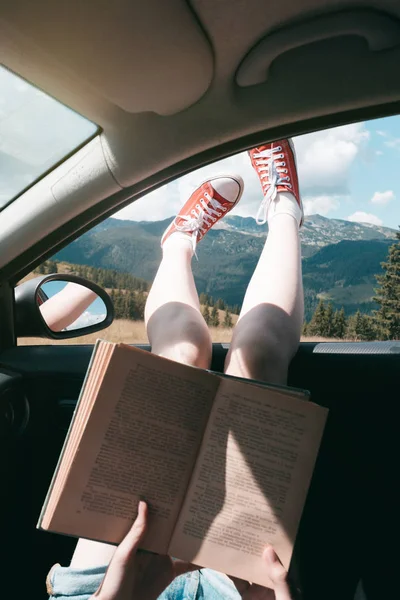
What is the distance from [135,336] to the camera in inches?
73.3

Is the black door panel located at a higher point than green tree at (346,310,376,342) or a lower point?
lower

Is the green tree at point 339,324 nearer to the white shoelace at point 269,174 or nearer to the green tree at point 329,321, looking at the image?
the green tree at point 329,321

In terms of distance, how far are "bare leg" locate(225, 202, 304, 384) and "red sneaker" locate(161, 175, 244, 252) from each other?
27cm

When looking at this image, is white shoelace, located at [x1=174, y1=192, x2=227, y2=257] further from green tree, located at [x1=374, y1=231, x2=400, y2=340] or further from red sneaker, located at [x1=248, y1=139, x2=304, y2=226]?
green tree, located at [x1=374, y1=231, x2=400, y2=340]

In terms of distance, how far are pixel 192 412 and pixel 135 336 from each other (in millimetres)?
948

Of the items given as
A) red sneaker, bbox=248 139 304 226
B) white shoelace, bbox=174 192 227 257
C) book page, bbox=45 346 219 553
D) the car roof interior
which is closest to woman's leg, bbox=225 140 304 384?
red sneaker, bbox=248 139 304 226

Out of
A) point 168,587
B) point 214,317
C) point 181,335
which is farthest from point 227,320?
point 168,587

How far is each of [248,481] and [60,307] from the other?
1.10 m

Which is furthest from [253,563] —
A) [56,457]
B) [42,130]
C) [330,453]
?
[42,130]

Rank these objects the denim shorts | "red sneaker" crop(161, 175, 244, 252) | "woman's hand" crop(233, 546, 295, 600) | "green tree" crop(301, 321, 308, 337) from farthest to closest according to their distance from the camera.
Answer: "red sneaker" crop(161, 175, 244, 252), "green tree" crop(301, 321, 308, 337), the denim shorts, "woman's hand" crop(233, 546, 295, 600)

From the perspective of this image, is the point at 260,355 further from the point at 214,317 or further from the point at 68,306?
the point at 68,306

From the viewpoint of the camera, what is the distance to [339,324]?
5.73ft

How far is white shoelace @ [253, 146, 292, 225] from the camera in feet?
5.46

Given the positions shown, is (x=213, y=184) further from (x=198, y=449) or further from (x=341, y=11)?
(x=198, y=449)
